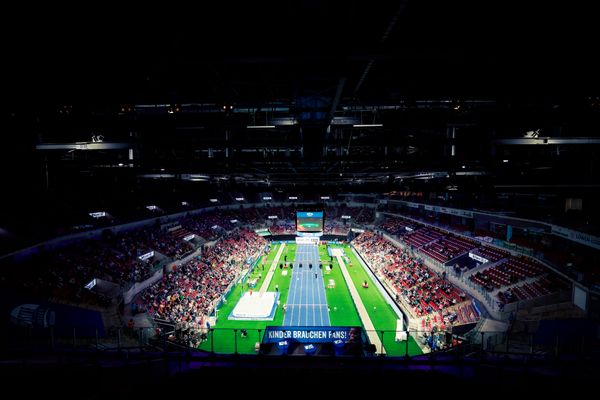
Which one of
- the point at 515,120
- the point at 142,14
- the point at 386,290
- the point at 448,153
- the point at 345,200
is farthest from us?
the point at 345,200

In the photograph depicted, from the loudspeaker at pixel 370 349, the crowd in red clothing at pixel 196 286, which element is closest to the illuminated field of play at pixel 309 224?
Answer: the crowd in red clothing at pixel 196 286

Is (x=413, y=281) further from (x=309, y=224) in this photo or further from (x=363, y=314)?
(x=309, y=224)

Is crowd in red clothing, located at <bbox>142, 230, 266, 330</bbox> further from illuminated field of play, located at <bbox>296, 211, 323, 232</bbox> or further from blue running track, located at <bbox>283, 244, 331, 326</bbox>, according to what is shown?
illuminated field of play, located at <bbox>296, 211, 323, 232</bbox>

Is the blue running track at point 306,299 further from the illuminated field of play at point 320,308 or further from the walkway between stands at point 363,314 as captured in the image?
the walkway between stands at point 363,314

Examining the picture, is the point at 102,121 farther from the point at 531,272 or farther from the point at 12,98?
the point at 531,272

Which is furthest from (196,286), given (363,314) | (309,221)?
(309,221)

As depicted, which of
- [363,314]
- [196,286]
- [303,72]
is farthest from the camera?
[196,286]

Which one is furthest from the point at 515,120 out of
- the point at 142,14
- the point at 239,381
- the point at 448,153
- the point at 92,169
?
the point at 92,169
